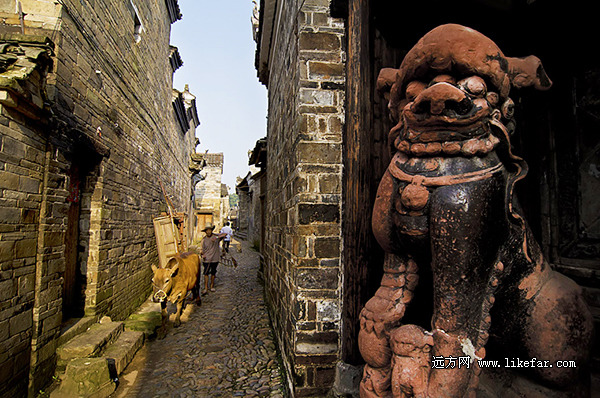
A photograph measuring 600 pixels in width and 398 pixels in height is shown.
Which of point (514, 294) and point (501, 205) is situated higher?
point (501, 205)

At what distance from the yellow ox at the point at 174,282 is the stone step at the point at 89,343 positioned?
0.80 m

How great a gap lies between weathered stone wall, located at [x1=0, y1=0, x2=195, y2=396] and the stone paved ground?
3.69ft

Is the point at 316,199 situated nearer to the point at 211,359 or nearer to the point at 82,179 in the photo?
the point at 211,359

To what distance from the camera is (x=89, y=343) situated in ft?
12.5

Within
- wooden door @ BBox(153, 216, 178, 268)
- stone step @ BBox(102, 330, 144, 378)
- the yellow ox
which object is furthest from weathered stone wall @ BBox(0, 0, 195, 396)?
the yellow ox

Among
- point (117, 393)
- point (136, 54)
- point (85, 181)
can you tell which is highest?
point (136, 54)

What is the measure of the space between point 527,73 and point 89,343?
5.17 meters

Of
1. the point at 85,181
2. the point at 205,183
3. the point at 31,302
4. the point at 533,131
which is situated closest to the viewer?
the point at 533,131

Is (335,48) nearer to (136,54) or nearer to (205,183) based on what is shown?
(136,54)

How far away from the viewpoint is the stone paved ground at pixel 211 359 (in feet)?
11.4

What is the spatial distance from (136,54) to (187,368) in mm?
6849

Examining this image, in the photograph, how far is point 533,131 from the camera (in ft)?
6.66

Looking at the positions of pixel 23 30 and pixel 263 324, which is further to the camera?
pixel 263 324

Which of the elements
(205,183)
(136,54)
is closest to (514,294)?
(136,54)
